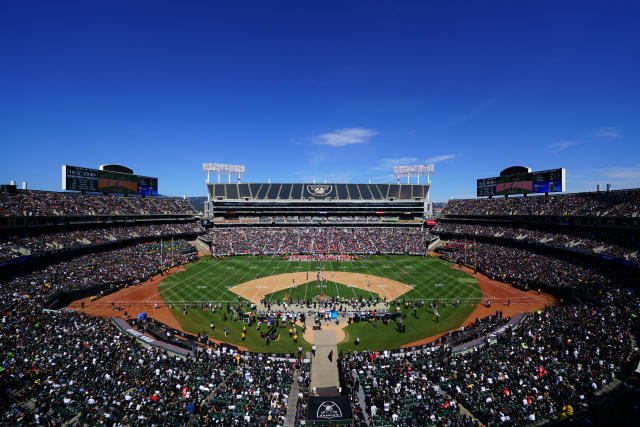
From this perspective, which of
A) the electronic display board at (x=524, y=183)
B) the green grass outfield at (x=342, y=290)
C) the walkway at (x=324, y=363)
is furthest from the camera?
the electronic display board at (x=524, y=183)

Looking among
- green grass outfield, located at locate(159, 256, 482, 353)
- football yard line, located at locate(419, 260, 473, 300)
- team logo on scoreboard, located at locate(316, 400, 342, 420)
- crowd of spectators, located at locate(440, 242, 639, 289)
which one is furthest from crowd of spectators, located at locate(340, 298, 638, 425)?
football yard line, located at locate(419, 260, 473, 300)

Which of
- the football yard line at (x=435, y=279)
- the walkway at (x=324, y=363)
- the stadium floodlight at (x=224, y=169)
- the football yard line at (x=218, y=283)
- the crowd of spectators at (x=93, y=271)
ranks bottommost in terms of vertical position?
the walkway at (x=324, y=363)

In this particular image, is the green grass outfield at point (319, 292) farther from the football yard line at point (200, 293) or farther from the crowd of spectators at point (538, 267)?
the crowd of spectators at point (538, 267)

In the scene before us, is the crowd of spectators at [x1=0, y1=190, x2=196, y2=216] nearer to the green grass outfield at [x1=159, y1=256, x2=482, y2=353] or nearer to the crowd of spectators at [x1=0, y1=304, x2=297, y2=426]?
the green grass outfield at [x1=159, y1=256, x2=482, y2=353]

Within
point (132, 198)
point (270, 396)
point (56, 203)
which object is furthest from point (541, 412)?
point (132, 198)

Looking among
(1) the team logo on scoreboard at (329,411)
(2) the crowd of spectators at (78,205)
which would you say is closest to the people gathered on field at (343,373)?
(1) the team logo on scoreboard at (329,411)

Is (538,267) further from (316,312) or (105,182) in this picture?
(105,182)

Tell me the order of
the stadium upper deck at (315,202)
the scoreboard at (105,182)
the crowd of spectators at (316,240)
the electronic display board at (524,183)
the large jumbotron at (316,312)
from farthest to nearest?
the stadium upper deck at (315,202) < the crowd of spectators at (316,240) < the electronic display board at (524,183) < the scoreboard at (105,182) < the large jumbotron at (316,312)
